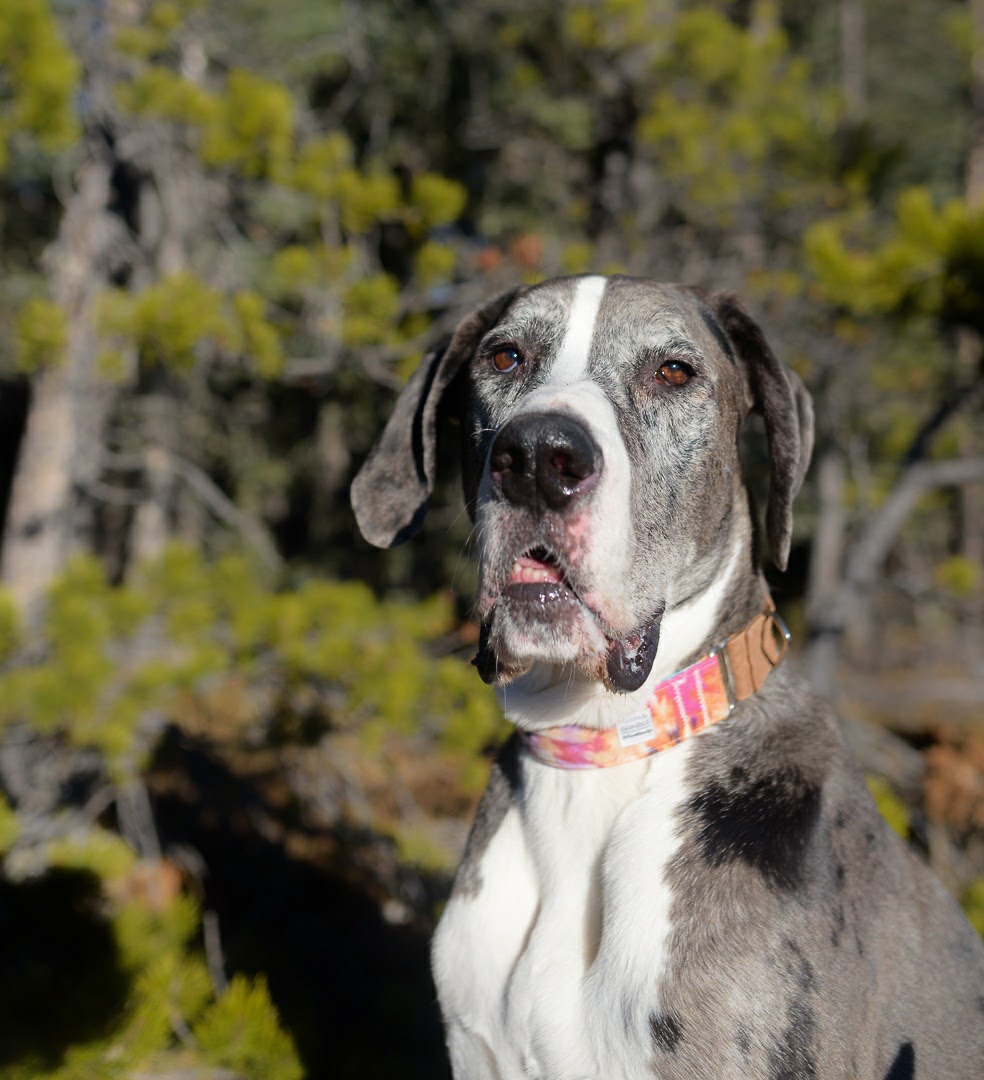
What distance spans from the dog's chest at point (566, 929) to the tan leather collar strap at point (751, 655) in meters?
0.22

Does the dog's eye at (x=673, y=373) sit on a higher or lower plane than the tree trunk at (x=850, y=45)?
lower

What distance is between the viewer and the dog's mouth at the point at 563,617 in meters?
1.92

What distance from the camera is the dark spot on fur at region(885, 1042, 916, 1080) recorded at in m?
1.95

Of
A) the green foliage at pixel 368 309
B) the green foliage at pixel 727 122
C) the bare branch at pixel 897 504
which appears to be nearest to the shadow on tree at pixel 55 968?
the green foliage at pixel 368 309

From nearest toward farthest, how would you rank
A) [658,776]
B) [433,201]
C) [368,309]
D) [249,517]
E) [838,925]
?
[838,925] < [658,776] < [368,309] < [433,201] < [249,517]

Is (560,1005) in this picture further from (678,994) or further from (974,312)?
(974,312)

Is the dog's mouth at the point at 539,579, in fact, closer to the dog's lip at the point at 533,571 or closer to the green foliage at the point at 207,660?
the dog's lip at the point at 533,571

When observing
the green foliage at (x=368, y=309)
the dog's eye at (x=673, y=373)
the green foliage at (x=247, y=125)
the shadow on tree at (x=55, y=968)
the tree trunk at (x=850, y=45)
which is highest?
the tree trunk at (x=850, y=45)

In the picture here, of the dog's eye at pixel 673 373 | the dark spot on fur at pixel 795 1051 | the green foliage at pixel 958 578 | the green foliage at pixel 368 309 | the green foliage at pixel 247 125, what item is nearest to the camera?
the dark spot on fur at pixel 795 1051

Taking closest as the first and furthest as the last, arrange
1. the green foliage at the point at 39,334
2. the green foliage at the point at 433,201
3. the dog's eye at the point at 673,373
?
the dog's eye at the point at 673,373, the green foliage at the point at 39,334, the green foliage at the point at 433,201

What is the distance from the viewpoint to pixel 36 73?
3572mm

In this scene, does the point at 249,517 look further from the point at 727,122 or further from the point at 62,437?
the point at 727,122

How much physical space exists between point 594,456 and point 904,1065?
57.3 inches

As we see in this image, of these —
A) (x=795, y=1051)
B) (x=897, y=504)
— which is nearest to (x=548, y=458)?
(x=795, y=1051)
